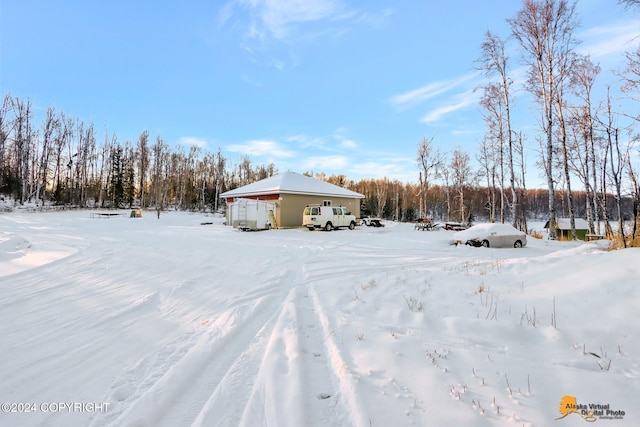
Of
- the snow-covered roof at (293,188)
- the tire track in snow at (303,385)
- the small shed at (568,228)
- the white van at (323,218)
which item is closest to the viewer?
the tire track in snow at (303,385)

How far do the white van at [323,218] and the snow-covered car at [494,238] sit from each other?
1013cm

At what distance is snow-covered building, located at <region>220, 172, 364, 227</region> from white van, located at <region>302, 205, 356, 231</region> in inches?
101

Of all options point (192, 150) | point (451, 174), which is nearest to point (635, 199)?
point (451, 174)

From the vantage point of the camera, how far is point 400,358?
9.75ft

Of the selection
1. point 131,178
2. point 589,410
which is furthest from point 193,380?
point 131,178

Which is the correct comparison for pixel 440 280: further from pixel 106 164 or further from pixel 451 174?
pixel 106 164

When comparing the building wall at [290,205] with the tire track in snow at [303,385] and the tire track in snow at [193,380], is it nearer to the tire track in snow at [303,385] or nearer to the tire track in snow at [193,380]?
the tire track in snow at [193,380]

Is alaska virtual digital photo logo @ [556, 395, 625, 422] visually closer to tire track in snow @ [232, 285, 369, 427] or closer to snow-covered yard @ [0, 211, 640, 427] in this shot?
snow-covered yard @ [0, 211, 640, 427]

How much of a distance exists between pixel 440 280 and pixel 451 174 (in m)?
36.9

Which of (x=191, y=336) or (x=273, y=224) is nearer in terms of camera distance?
(x=191, y=336)

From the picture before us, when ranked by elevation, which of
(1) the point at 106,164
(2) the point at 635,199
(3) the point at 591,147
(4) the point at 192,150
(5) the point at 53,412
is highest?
(4) the point at 192,150

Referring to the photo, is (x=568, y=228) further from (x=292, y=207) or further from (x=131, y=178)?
(x=131, y=178)


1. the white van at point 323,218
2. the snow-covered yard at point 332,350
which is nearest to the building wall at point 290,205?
the white van at point 323,218

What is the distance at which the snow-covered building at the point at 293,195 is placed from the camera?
23891mm
